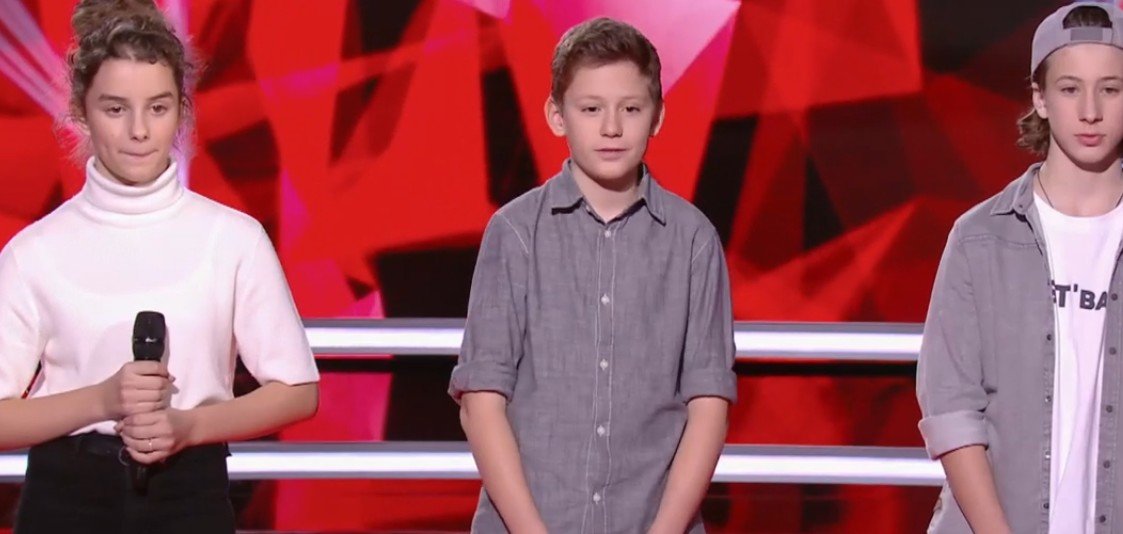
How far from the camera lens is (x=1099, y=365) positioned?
2.33 m

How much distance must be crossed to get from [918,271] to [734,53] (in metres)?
0.71

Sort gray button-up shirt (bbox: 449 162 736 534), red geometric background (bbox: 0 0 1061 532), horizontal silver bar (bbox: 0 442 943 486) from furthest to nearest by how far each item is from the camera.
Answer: red geometric background (bbox: 0 0 1061 532) < horizontal silver bar (bbox: 0 442 943 486) < gray button-up shirt (bbox: 449 162 736 534)

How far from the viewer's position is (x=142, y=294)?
2154 millimetres

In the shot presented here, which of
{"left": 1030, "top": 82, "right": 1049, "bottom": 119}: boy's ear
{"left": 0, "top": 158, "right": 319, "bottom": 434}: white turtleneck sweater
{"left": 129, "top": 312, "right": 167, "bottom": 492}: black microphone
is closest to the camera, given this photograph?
{"left": 129, "top": 312, "right": 167, "bottom": 492}: black microphone

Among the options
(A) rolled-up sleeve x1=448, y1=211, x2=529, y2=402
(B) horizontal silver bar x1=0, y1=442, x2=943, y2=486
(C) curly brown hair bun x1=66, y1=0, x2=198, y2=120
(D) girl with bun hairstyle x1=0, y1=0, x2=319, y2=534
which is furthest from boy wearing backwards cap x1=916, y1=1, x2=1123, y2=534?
(C) curly brown hair bun x1=66, y1=0, x2=198, y2=120

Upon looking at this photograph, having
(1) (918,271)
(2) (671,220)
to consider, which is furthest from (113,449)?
(1) (918,271)

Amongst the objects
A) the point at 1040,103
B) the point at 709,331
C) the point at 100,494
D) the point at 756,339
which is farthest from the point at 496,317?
the point at 756,339

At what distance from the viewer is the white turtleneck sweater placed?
2145 millimetres

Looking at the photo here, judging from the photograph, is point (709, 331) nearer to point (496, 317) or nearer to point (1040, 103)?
point (496, 317)

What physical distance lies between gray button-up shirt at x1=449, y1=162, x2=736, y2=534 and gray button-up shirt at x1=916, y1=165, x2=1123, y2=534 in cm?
34

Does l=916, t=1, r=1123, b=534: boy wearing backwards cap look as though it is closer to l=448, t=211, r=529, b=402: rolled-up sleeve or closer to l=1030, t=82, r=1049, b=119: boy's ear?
l=1030, t=82, r=1049, b=119: boy's ear

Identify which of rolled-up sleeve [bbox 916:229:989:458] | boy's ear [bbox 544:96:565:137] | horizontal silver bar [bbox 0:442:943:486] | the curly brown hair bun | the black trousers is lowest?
horizontal silver bar [bbox 0:442:943:486]

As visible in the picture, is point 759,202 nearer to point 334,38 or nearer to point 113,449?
point 334,38

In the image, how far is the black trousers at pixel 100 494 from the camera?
6.86 feet
